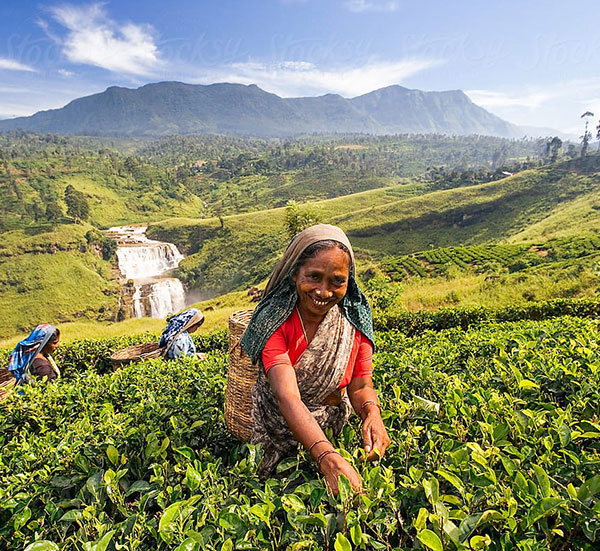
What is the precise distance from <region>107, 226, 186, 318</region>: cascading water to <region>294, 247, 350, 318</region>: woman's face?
48.8 m

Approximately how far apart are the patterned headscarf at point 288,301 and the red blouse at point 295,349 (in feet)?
0.12

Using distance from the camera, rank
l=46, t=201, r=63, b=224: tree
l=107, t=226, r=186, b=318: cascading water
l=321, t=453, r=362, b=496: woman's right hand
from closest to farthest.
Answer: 1. l=321, t=453, r=362, b=496: woman's right hand
2. l=107, t=226, r=186, b=318: cascading water
3. l=46, t=201, r=63, b=224: tree

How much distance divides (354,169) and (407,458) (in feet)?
429

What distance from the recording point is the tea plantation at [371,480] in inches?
47.1

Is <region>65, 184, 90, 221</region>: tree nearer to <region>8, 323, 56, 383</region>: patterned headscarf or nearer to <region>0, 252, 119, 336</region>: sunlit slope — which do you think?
<region>0, 252, 119, 336</region>: sunlit slope

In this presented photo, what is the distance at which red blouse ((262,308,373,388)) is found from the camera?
1875 millimetres

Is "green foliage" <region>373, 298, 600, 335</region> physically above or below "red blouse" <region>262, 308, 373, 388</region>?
below

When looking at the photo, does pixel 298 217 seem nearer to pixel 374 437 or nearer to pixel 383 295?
pixel 383 295

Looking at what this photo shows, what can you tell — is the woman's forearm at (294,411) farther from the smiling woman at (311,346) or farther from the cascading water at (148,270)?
the cascading water at (148,270)

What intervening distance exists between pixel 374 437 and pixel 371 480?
33 centimetres

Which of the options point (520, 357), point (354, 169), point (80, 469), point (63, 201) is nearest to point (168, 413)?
point (80, 469)

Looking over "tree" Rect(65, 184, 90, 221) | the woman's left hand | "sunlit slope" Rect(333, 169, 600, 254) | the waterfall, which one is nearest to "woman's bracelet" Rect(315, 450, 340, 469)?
the woman's left hand

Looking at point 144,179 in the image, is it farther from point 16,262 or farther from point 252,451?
point 252,451

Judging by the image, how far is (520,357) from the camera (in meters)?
2.64
